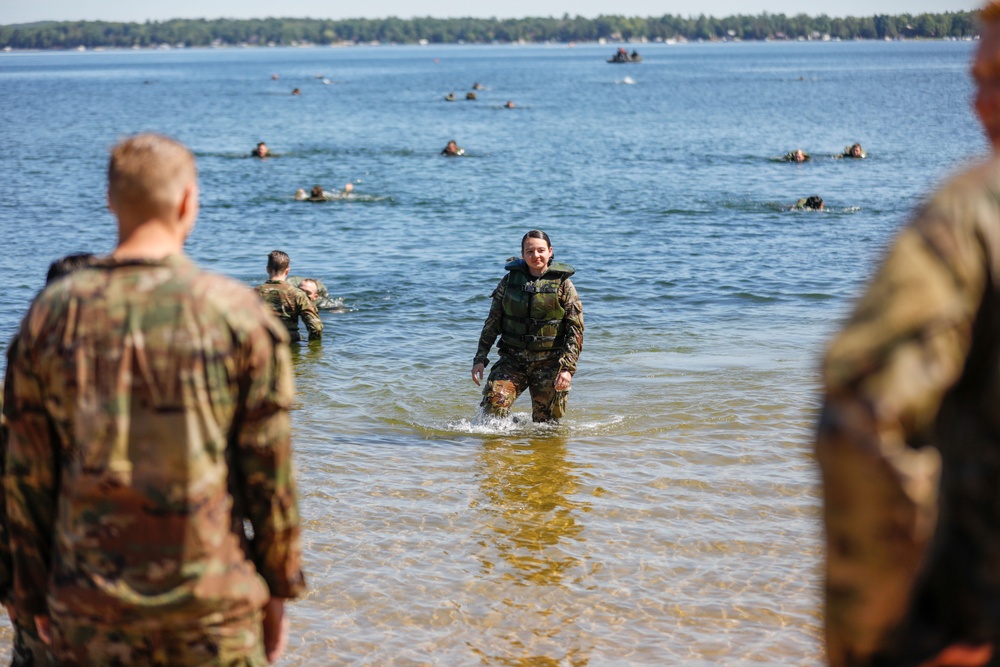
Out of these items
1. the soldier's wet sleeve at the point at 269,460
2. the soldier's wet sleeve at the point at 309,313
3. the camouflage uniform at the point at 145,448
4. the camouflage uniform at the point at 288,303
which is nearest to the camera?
the camouflage uniform at the point at 145,448

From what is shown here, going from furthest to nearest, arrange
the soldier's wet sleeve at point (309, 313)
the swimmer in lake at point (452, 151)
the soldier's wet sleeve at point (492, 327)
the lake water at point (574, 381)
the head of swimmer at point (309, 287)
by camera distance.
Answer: the swimmer in lake at point (452, 151) → the head of swimmer at point (309, 287) → the soldier's wet sleeve at point (309, 313) → the soldier's wet sleeve at point (492, 327) → the lake water at point (574, 381)

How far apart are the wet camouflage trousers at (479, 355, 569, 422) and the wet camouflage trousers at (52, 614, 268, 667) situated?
23.0 ft

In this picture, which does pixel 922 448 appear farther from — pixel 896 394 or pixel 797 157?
pixel 797 157

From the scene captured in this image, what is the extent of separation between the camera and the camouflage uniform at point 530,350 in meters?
9.74

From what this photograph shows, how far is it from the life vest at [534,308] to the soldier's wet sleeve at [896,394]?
7608 mm

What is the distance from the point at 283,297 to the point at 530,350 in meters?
4.43

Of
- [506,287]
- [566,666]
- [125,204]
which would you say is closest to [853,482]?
[125,204]

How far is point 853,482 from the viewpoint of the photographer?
6.45ft

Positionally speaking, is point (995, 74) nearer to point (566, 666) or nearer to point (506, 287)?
point (566, 666)

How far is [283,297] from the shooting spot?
13.3 m

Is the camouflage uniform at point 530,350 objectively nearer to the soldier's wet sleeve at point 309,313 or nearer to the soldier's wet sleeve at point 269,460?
the soldier's wet sleeve at point 309,313

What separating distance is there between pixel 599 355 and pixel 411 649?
8749 millimetres

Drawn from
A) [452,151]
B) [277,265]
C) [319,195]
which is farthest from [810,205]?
[277,265]

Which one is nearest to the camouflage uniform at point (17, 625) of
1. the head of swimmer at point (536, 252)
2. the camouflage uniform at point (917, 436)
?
the camouflage uniform at point (917, 436)
